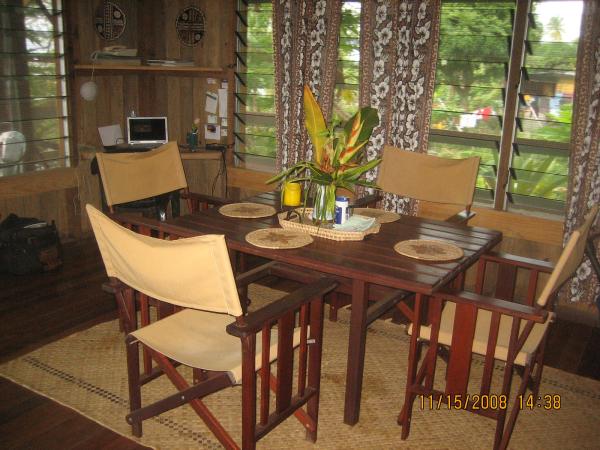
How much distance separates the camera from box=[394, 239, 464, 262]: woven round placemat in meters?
2.59

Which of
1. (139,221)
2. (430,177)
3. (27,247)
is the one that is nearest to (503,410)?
(430,177)

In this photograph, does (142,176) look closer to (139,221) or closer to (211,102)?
(139,221)

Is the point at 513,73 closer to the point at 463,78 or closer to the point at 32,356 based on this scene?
the point at 463,78

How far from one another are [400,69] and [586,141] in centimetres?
128

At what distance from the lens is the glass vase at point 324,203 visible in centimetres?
293

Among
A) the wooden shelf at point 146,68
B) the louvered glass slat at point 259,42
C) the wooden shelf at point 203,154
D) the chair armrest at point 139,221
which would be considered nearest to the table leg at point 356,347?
the chair armrest at point 139,221

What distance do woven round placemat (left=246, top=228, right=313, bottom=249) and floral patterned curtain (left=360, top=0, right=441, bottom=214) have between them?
1.75 metres

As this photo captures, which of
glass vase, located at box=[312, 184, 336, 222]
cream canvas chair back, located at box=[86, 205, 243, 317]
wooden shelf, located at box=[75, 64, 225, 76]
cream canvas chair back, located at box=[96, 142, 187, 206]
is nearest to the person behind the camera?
cream canvas chair back, located at box=[86, 205, 243, 317]

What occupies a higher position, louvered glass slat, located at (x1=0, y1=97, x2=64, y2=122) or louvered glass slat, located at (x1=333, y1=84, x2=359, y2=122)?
louvered glass slat, located at (x1=333, y1=84, x2=359, y2=122)

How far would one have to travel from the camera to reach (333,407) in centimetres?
281

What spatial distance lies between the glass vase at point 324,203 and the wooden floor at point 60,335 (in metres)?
1.28

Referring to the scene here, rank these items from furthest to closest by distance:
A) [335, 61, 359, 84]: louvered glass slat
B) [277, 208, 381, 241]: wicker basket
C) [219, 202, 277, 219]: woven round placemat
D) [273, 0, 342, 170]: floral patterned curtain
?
[335, 61, 359, 84]: louvered glass slat → [273, 0, 342, 170]: floral patterned curtain → [219, 202, 277, 219]: woven round placemat → [277, 208, 381, 241]: wicker basket

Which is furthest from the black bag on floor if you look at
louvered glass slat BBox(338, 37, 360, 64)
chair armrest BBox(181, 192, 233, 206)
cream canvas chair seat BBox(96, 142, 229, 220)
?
louvered glass slat BBox(338, 37, 360, 64)

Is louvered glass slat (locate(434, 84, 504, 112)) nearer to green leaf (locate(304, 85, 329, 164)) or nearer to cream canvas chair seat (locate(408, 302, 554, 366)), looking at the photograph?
green leaf (locate(304, 85, 329, 164))
